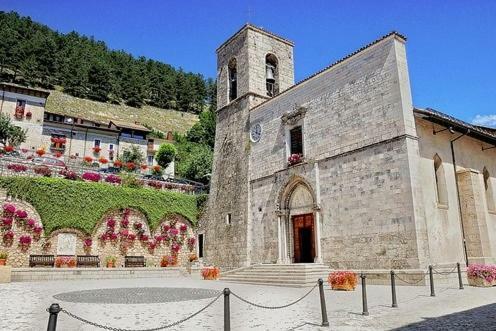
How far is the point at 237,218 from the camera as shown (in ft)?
69.9

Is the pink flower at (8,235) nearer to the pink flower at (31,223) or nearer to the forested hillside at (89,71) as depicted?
the pink flower at (31,223)

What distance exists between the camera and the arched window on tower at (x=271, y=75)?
924 inches

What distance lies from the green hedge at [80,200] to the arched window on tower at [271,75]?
31.4 feet

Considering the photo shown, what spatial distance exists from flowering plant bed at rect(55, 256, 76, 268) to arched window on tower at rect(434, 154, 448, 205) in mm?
17739

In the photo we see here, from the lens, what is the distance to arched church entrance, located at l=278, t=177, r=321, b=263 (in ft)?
57.4

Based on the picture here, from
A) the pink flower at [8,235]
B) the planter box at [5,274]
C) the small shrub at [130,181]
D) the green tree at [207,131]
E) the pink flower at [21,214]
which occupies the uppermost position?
the green tree at [207,131]

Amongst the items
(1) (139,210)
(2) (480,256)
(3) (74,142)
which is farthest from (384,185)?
(3) (74,142)

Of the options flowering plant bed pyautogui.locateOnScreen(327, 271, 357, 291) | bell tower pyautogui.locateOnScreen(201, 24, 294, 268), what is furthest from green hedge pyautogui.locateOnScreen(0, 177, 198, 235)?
flowering plant bed pyautogui.locateOnScreen(327, 271, 357, 291)

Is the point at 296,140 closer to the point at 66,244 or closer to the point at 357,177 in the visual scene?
the point at 357,177

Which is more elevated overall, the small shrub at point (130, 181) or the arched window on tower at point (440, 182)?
the small shrub at point (130, 181)

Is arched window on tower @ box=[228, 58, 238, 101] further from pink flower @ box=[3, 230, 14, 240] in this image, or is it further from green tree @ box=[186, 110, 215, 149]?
green tree @ box=[186, 110, 215, 149]

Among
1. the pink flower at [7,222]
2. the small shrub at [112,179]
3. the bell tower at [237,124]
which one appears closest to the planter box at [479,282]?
the bell tower at [237,124]

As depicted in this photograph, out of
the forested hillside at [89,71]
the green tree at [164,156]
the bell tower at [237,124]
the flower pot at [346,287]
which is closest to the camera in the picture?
the flower pot at [346,287]

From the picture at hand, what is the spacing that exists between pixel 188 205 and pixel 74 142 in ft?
83.7
